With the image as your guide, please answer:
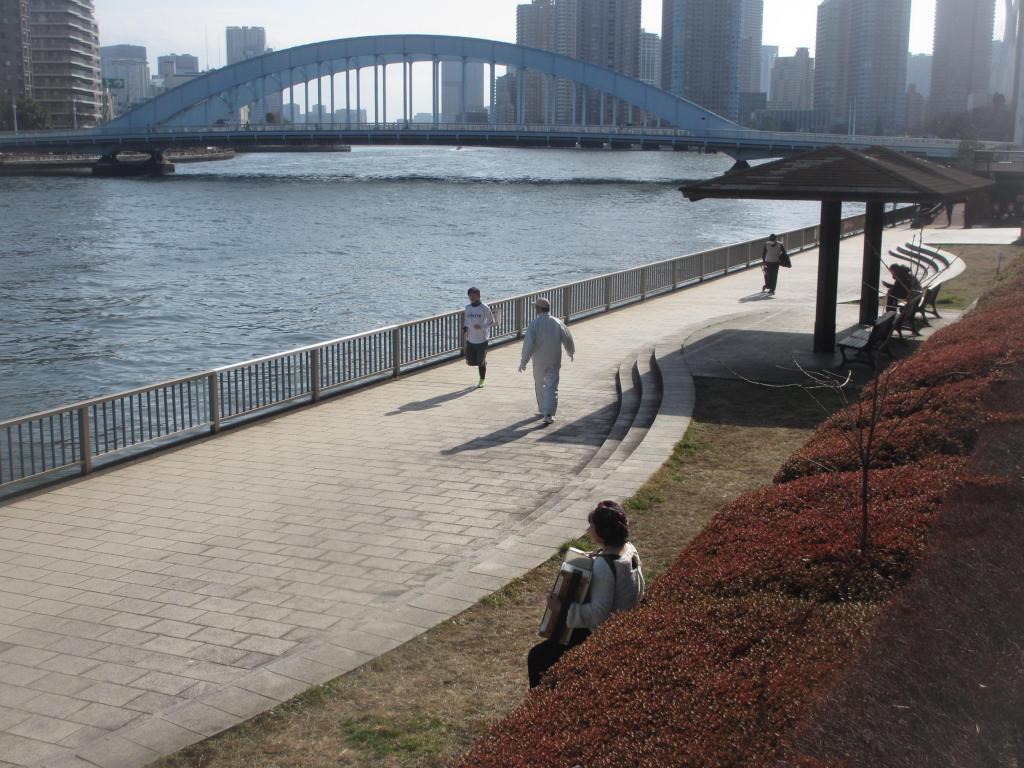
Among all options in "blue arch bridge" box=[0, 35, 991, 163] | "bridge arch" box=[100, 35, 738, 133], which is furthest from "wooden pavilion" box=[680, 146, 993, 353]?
"bridge arch" box=[100, 35, 738, 133]

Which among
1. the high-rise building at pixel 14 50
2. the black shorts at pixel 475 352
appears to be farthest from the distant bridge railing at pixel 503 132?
the black shorts at pixel 475 352

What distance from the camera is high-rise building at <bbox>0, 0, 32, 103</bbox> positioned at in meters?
164

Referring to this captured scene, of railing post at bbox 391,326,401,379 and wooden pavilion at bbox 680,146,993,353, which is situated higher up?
wooden pavilion at bbox 680,146,993,353

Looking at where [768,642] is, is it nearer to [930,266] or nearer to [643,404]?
[643,404]

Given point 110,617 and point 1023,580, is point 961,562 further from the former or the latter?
point 110,617

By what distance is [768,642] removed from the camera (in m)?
4.59

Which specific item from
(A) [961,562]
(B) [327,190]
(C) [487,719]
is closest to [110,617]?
(C) [487,719]

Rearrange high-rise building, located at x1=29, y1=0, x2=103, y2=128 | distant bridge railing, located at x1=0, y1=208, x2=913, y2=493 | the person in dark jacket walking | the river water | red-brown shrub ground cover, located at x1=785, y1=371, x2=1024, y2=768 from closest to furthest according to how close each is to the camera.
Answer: red-brown shrub ground cover, located at x1=785, y1=371, x2=1024, y2=768 → distant bridge railing, located at x1=0, y1=208, x2=913, y2=493 → the person in dark jacket walking → the river water → high-rise building, located at x1=29, y1=0, x2=103, y2=128

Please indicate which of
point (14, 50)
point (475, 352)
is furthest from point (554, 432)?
point (14, 50)

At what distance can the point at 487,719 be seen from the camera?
554 centimetres

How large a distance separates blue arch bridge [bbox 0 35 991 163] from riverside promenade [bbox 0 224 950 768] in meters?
75.2

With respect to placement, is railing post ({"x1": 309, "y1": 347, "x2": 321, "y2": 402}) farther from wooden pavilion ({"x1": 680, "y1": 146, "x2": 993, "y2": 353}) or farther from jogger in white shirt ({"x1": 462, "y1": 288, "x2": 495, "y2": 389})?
wooden pavilion ({"x1": 680, "y1": 146, "x2": 993, "y2": 353})

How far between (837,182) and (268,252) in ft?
133

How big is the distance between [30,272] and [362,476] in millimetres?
37261
